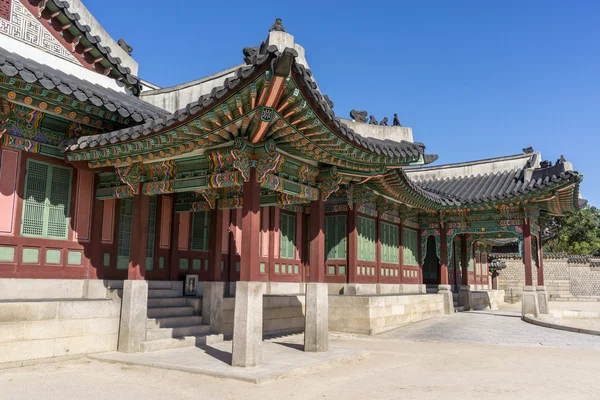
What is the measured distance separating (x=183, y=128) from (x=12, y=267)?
14.2ft

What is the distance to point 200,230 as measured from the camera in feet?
44.0

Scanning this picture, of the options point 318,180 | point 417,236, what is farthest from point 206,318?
point 417,236

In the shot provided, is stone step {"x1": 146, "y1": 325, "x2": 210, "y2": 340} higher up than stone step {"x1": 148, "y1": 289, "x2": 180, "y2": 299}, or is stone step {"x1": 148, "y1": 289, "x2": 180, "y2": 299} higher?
stone step {"x1": 148, "y1": 289, "x2": 180, "y2": 299}

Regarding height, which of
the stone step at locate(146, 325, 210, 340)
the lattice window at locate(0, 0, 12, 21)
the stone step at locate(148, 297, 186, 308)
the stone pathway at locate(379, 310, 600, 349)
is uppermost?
the lattice window at locate(0, 0, 12, 21)

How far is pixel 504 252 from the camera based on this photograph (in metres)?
40.7

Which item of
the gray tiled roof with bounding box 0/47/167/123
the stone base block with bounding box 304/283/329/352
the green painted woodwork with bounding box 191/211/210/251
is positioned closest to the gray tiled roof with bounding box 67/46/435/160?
the gray tiled roof with bounding box 0/47/167/123

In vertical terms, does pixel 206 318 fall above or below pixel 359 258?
below

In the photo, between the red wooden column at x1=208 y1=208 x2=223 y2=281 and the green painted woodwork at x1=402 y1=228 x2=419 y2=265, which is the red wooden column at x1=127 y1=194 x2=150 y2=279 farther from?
the green painted woodwork at x1=402 y1=228 x2=419 y2=265

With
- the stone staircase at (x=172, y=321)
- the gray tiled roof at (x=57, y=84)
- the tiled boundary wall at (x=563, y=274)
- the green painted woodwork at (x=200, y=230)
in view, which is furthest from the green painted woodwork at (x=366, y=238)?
the tiled boundary wall at (x=563, y=274)

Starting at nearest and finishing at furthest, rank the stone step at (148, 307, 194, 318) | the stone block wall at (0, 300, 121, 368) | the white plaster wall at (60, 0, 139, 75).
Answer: the stone block wall at (0, 300, 121, 368) < the stone step at (148, 307, 194, 318) < the white plaster wall at (60, 0, 139, 75)

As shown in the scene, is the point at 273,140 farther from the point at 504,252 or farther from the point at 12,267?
the point at 504,252

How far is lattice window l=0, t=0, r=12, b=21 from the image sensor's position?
10.5 meters

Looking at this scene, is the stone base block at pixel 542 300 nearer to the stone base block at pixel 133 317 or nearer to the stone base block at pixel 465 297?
the stone base block at pixel 465 297

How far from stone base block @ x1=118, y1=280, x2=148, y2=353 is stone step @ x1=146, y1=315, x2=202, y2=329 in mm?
634
